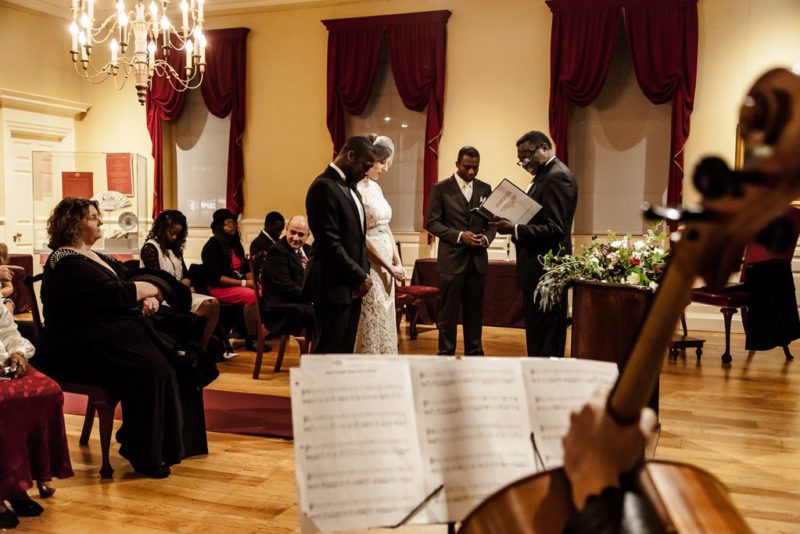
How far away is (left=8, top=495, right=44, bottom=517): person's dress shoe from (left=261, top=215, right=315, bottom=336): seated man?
2366mm

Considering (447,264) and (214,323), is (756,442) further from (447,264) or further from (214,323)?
(214,323)

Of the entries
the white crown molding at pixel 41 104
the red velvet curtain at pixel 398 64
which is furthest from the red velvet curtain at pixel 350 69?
the white crown molding at pixel 41 104

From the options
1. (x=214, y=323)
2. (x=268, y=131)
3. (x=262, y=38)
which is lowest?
(x=214, y=323)

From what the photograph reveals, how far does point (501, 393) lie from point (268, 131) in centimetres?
882

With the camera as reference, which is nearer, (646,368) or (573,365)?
(646,368)

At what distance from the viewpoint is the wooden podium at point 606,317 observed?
143 inches

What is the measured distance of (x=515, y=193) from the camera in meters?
4.89

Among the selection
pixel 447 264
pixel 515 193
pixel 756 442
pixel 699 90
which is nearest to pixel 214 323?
pixel 447 264

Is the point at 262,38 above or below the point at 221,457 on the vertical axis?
above

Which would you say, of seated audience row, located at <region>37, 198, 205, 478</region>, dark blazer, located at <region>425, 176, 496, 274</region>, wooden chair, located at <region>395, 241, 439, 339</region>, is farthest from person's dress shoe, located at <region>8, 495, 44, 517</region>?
wooden chair, located at <region>395, 241, 439, 339</region>

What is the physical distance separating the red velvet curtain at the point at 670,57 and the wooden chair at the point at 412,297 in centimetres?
274

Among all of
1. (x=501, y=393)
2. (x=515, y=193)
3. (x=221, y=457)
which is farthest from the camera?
(x=515, y=193)

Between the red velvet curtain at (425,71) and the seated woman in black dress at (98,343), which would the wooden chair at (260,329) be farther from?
the red velvet curtain at (425,71)

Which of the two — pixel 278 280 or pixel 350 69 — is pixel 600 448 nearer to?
pixel 278 280
